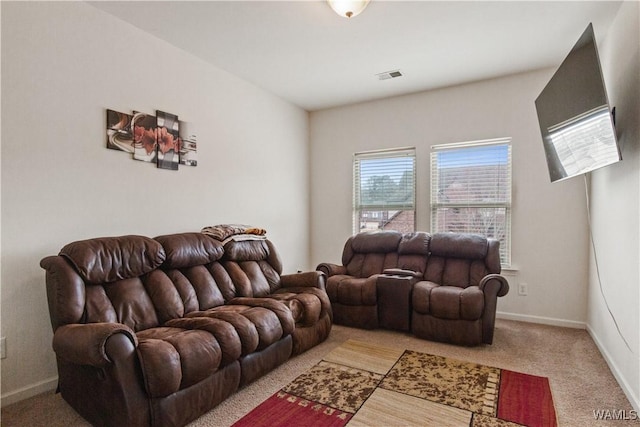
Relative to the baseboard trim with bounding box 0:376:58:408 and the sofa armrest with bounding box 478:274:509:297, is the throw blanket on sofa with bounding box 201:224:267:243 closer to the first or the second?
the baseboard trim with bounding box 0:376:58:408

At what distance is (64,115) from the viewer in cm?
245

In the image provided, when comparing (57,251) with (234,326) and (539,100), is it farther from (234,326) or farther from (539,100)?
(539,100)

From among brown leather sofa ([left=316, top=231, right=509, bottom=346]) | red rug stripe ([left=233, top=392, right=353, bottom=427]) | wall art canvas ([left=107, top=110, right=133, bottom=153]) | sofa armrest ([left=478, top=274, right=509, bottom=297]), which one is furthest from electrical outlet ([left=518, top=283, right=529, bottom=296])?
wall art canvas ([left=107, top=110, right=133, bottom=153])

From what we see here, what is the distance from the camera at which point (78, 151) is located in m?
2.53

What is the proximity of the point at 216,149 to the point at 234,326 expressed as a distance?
6.90 ft

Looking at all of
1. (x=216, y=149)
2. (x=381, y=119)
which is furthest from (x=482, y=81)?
(x=216, y=149)

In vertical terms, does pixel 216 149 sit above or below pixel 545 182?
above

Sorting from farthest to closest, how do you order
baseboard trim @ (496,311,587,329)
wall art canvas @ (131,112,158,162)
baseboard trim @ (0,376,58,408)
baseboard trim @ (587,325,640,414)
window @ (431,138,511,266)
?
window @ (431,138,511,266), baseboard trim @ (496,311,587,329), wall art canvas @ (131,112,158,162), baseboard trim @ (0,376,58,408), baseboard trim @ (587,325,640,414)

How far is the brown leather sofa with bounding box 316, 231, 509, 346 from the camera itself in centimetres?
301

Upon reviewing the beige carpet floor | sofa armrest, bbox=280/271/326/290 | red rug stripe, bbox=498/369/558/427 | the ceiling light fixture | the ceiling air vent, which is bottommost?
the beige carpet floor

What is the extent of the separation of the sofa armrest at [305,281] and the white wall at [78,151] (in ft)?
3.29

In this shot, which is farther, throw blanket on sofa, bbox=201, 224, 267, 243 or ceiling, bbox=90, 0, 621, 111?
throw blanket on sofa, bbox=201, 224, 267, 243

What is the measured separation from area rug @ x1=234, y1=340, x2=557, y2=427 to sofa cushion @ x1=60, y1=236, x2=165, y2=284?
4.06 feet

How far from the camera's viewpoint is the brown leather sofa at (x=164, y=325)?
1.75m
